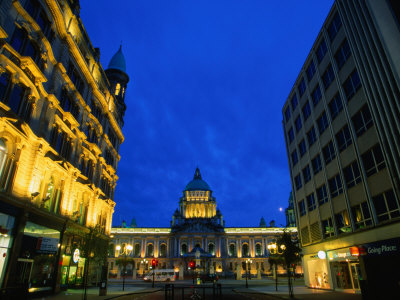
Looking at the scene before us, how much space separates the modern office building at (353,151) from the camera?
793 inches

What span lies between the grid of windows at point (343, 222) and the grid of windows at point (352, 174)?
312 centimetres

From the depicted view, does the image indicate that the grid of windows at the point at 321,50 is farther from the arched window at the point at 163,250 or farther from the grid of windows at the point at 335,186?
the arched window at the point at 163,250

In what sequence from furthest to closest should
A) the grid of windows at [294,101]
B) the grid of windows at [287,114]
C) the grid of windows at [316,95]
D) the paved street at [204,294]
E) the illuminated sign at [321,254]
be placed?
the grid of windows at [287,114] → the grid of windows at [294,101] → the grid of windows at [316,95] → the illuminated sign at [321,254] → the paved street at [204,294]

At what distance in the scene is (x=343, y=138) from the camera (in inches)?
1085

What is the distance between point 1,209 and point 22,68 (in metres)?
9.87

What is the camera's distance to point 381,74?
21.2m

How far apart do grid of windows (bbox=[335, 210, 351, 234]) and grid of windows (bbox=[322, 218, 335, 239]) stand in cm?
123

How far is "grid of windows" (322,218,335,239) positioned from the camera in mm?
29828

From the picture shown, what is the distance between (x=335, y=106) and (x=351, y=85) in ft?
11.7

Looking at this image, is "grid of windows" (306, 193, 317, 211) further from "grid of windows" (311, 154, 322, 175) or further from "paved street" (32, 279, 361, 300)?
"paved street" (32, 279, 361, 300)

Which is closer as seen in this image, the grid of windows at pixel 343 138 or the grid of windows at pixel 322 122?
the grid of windows at pixel 343 138

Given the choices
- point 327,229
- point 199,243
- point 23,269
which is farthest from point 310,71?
point 199,243

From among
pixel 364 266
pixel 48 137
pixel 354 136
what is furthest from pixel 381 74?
pixel 48 137

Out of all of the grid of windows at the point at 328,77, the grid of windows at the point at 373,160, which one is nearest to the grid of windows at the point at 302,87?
the grid of windows at the point at 328,77
